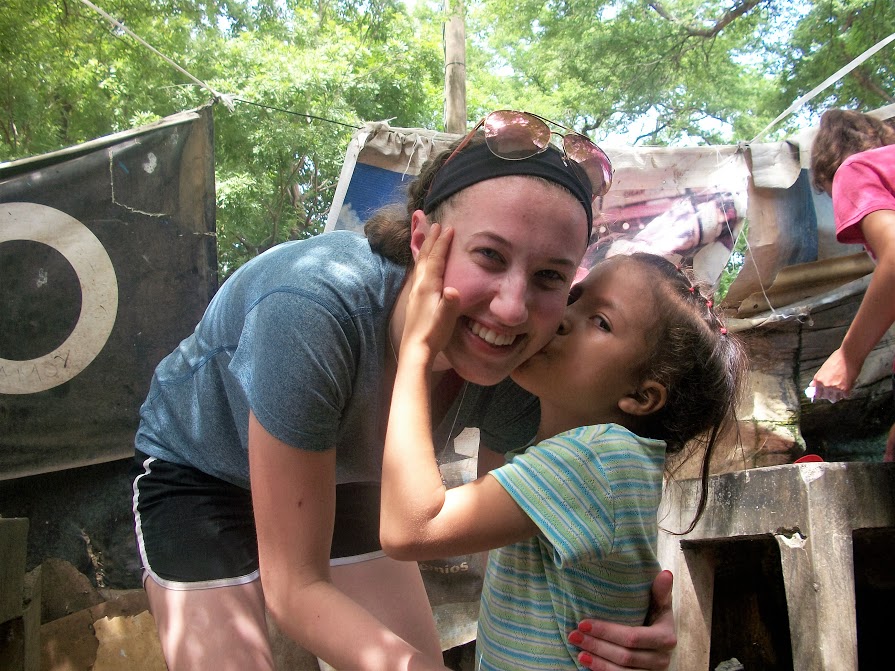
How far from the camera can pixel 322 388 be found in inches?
55.6

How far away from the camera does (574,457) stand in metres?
1.37

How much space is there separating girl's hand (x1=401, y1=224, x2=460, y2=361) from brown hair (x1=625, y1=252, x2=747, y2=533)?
48cm

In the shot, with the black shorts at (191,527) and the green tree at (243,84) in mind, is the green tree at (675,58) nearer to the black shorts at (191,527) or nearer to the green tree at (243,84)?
the green tree at (243,84)

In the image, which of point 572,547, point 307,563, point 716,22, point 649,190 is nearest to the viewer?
point 572,547

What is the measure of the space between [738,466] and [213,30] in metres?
10.3

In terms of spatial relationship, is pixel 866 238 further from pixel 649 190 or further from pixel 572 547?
pixel 649 190

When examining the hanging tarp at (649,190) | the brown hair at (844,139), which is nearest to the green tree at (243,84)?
the hanging tarp at (649,190)

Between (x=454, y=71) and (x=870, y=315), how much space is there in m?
6.01

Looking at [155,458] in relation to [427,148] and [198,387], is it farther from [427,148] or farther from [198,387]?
[427,148]

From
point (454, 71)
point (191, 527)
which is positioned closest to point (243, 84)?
point (454, 71)

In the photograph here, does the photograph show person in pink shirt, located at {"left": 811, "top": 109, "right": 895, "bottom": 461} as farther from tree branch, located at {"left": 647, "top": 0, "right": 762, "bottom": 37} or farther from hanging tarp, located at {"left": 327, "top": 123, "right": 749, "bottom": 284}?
tree branch, located at {"left": 647, "top": 0, "right": 762, "bottom": 37}

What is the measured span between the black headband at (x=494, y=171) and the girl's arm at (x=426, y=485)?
0.17 metres

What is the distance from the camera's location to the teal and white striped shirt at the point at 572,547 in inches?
52.1

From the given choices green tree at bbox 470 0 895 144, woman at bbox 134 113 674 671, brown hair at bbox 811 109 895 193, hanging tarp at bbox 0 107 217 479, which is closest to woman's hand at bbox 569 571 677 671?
woman at bbox 134 113 674 671
